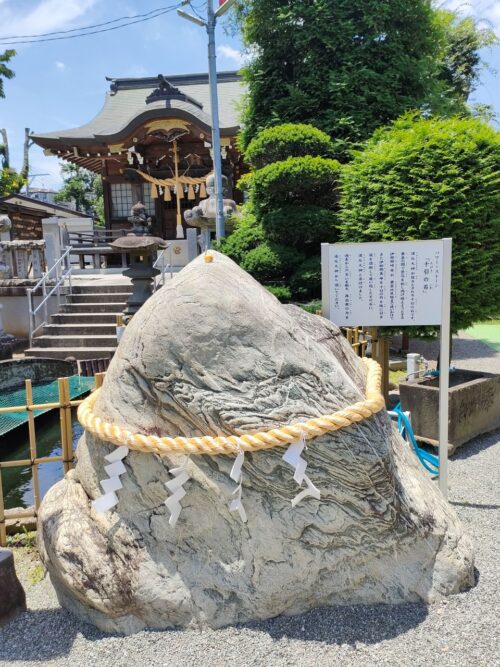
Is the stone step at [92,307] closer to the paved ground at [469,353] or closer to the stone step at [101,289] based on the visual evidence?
the stone step at [101,289]

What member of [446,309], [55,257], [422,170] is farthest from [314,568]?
[55,257]

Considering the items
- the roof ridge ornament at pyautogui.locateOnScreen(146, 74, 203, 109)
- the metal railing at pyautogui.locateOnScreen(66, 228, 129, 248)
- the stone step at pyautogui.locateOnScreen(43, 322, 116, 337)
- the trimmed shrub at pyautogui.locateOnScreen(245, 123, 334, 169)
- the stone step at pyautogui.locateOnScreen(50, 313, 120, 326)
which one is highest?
the roof ridge ornament at pyautogui.locateOnScreen(146, 74, 203, 109)

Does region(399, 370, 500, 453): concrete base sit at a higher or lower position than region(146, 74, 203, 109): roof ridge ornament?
lower

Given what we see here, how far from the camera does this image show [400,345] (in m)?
10.3

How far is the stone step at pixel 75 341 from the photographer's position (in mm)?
9695

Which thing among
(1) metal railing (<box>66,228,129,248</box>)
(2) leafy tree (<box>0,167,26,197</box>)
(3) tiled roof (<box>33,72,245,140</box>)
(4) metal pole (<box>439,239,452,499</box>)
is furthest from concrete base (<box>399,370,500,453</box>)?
(2) leafy tree (<box>0,167,26,197</box>)

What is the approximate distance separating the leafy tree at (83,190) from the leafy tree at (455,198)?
109 ft

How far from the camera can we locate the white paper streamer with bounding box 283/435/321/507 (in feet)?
6.90

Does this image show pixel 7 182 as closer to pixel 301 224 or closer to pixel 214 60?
pixel 214 60

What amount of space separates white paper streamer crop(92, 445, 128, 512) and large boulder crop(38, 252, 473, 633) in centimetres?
4

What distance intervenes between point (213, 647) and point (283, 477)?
778mm

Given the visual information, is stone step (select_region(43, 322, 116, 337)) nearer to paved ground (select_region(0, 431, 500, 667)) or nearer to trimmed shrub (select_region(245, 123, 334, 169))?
trimmed shrub (select_region(245, 123, 334, 169))

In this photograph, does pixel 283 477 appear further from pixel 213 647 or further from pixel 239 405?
pixel 213 647

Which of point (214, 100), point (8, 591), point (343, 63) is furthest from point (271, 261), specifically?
point (8, 591)
